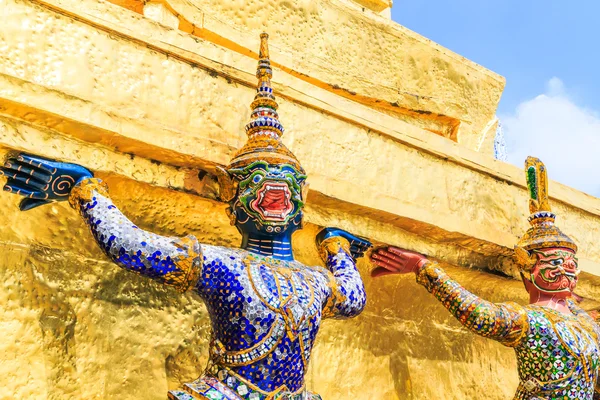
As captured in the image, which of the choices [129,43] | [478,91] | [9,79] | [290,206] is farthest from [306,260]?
[478,91]

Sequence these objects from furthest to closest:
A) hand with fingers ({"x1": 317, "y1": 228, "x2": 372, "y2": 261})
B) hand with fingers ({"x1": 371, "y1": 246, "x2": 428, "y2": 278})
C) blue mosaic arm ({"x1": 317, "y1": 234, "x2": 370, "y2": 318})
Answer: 1. hand with fingers ({"x1": 371, "y1": 246, "x2": 428, "y2": 278})
2. hand with fingers ({"x1": 317, "y1": 228, "x2": 372, "y2": 261})
3. blue mosaic arm ({"x1": 317, "y1": 234, "x2": 370, "y2": 318})

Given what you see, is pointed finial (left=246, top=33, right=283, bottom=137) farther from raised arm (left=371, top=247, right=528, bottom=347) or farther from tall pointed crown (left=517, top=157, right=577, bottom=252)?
tall pointed crown (left=517, top=157, right=577, bottom=252)

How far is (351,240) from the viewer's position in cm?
292

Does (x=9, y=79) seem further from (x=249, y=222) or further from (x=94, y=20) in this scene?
(x=249, y=222)

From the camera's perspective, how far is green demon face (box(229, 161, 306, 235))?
2.45 m

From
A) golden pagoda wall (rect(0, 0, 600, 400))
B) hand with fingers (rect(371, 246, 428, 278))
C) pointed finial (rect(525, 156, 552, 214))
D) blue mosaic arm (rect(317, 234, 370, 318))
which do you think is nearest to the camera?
golden pagoda wall (rect(0, 0, 600, 400))

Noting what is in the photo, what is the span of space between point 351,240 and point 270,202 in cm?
59

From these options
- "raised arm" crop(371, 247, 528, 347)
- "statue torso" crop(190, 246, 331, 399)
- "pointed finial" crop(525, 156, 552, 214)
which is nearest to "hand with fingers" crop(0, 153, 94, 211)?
"statue torso" crop(190, 246, 331, 399)

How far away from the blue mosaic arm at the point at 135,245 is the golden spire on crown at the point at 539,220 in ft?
5.62

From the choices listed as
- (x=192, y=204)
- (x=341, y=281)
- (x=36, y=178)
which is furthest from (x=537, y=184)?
(x=36, y=178)

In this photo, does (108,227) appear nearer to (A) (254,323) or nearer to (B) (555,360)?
(A) (254,323)

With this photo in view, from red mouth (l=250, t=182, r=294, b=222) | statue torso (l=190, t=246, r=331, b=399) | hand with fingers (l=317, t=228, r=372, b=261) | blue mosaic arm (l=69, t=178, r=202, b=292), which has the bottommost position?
statue torso (l=190, t=246, r=331, b=399)

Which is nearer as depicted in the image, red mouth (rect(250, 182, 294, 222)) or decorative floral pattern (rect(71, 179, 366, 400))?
decorative floral pattern (rect(71, 179, 366, 400))

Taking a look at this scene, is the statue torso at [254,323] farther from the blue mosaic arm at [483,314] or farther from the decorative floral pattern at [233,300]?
the blue mosaic arm at [483,314]
